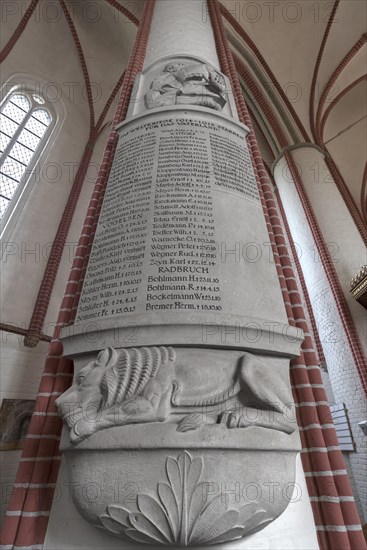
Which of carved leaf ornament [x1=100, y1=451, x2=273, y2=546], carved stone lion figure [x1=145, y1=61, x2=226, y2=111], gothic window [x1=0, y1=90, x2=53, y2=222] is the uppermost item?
gothic window [x1=0, y1=90, x2=53, y2=222]

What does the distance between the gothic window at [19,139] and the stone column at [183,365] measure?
4.63 meters

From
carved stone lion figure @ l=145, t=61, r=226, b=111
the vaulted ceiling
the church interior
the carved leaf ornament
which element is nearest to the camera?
Result: the carved leaf ornament

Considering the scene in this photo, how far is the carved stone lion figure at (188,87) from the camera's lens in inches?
103

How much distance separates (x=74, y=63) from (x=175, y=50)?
621cm

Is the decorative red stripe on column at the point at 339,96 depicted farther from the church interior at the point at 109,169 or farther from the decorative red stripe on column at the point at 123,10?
the decorative red stripe on column at the point at 123,10

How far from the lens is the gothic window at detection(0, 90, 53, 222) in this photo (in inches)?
233

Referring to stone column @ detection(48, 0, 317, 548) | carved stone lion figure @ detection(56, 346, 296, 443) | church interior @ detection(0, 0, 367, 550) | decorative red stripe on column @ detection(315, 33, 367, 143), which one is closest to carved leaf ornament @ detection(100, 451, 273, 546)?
stone column @ detection(48, 0, 317, 548)

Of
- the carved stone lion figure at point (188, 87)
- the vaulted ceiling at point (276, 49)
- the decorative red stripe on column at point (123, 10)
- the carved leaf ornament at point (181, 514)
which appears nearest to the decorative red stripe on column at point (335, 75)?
the vaulted ceiling at point (276, 49)

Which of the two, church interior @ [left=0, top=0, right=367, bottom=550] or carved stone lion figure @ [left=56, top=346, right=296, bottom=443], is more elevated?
church interior @ [left=0, top=0, right=367, bottom=550]

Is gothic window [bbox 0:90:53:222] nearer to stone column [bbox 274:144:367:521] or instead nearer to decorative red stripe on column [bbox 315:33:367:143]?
stone column [bbox 274:144:367:521]

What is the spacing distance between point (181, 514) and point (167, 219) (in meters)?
1.33

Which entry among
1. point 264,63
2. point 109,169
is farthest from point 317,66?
point 109,169

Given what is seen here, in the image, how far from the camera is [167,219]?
1.82 meters

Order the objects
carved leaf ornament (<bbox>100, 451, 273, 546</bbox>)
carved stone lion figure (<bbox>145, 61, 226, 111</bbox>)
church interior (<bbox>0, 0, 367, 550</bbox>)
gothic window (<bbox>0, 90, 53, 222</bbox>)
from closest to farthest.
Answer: carved leaf ornament (<bbox>100, 451, 273, 546</bbox>) → church interior (<bbox>0, 0, 367, 550</bbox>) → carved stone lion figure (<bbox>145, 61, 226, 111</bbox>) → gothic window (<bbox>0, 90, 53, 222</bbox>)
